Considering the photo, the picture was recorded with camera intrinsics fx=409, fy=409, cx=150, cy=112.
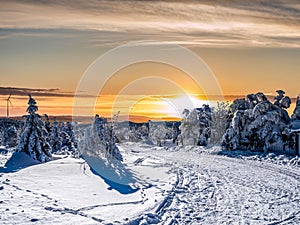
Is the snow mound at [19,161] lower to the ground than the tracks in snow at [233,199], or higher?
lower

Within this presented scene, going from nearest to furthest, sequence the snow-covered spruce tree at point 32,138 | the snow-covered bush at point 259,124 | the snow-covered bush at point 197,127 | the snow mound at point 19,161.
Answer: the snow mound at point 19,161 → the snow-covered spruce tree at point 32,138 → the snow-covered bush at point 259,124 → the snow-covered bush at point 197,127

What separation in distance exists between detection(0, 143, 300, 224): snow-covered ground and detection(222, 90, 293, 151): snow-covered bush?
52.7 feet

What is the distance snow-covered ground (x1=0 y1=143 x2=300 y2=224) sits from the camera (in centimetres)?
1267

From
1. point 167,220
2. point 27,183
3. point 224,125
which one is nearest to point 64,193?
point 27,183

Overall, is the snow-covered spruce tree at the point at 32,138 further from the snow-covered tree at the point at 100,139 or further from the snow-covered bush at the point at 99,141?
the snow-covered tree at the point at 100,139

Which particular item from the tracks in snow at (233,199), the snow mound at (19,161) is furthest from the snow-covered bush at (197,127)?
the tracks in snow at (233,199)

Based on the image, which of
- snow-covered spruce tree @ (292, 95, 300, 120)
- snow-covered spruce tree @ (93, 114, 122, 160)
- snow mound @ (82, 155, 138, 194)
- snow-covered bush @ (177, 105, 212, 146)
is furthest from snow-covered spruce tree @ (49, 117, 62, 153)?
snow-covered spruce tree @ (292, 95, 300, 120)

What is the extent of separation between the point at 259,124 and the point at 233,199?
95.1 feet

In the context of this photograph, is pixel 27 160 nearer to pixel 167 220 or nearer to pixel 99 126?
pixel 99 126

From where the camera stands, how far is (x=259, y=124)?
43.6 metres

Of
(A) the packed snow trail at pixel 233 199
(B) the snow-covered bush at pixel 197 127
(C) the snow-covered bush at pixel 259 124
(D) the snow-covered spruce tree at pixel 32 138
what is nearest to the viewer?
(A) the packed snow trail at pixel 233 199

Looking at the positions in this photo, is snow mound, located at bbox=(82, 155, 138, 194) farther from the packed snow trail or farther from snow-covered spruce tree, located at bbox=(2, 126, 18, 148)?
snow-covered spruce tree, located at bbox=(2, 126, 18, 148)

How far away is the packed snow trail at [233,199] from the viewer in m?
12.9

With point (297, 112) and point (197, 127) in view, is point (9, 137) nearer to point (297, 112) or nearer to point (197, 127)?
point (197, 127)
